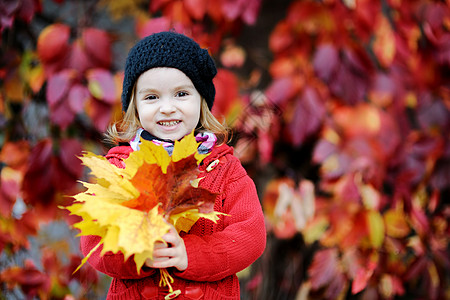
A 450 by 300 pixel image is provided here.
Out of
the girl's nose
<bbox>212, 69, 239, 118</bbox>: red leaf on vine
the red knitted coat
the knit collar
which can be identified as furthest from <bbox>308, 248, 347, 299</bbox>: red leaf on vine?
the girl's nose

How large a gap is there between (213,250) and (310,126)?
86 cm

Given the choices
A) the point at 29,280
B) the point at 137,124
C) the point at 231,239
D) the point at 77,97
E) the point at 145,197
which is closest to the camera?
the point at 145,197

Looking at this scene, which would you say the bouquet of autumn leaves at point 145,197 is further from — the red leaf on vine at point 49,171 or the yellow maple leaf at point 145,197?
the red leaf on vine at point 49,171

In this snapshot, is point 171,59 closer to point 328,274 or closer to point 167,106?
point 167,106

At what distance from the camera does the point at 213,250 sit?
87 centimetres

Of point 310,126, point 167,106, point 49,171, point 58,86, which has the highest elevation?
point 167,106

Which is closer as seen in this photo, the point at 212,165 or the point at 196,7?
the point at 212,165

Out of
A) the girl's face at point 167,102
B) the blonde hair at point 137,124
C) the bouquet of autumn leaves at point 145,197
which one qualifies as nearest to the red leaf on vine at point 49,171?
the blonde hair at point 137,124

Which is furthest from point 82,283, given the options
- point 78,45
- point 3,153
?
point 78,45

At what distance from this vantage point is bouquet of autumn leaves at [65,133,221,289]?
0.73 metres

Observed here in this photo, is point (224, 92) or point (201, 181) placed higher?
point (201, 181)

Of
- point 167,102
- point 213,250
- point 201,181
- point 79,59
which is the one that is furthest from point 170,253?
point 79,59

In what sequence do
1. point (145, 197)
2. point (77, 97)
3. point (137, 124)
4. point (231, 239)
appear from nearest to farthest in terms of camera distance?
point (145, 197) < point (231, 239) < point (137, 124) < point (77, 97)

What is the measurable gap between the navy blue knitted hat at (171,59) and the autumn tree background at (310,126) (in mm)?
558
